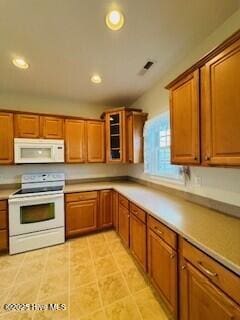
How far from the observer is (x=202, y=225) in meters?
1.35

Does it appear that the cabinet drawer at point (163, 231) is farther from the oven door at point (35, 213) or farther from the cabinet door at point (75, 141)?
the cabinet door at point (75, 141)

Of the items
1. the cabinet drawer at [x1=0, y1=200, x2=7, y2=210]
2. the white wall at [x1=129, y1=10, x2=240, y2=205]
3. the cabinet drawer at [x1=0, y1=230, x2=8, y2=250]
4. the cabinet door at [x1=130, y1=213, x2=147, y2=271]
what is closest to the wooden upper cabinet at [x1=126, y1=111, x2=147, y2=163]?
the white wall at [x1=129, y1=10, x2=240, y2=205]

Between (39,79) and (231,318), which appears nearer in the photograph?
(231,318)

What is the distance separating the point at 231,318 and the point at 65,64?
2.98 meters

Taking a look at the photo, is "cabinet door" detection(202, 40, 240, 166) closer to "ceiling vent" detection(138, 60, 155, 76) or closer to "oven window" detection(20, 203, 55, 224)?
"ceiling vent" detection(138, 60, 155, 76)

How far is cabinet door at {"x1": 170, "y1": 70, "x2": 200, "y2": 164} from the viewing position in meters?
1.50

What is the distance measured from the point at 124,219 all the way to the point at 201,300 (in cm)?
156

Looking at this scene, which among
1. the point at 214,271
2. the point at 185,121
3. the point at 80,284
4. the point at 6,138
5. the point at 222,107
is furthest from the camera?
the point at 6,138

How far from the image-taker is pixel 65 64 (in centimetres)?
241

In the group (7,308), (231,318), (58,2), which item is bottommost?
(7,308)

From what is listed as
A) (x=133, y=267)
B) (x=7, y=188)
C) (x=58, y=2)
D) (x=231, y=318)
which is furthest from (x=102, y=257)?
(x=58, y=2)

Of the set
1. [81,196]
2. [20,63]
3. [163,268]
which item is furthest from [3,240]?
[20,63]

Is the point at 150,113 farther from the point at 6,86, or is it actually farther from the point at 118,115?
the point at 6,86

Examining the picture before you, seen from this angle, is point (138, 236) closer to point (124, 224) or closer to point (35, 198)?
point (124, 224)
